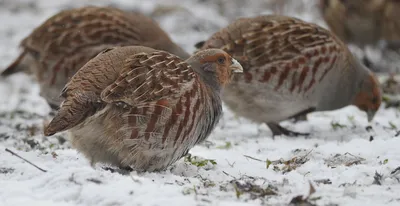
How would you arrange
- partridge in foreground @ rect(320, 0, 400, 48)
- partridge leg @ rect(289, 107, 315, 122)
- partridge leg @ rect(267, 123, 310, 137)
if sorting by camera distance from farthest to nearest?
partridge in foreground @ rect(320, 0, 400, 48)
partridge leg @ rect(289, 107, 315, 122)
partridge leg @ rect(267, 123, 310, 137)

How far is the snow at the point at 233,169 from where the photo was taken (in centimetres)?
361

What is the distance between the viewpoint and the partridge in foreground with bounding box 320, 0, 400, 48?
35.1 ft

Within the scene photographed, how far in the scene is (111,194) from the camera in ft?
11.6

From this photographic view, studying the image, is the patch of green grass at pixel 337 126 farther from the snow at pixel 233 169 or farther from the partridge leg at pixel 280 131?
the partridge leg at pixel 280 131

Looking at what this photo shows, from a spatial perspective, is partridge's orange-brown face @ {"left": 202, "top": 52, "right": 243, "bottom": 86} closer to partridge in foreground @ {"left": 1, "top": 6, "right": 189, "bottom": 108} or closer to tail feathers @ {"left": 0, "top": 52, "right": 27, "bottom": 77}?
partridge in foreground @ {"left": 1, "top": 6, "right": 189, "bottom": 108}

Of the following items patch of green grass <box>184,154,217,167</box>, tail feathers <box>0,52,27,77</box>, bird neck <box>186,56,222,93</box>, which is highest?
bird neck <box>186,56,222,93</box>

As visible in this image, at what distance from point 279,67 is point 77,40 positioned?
201 cm

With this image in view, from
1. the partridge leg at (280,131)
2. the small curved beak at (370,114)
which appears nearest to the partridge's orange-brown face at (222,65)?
the partridge leg at (280,131)

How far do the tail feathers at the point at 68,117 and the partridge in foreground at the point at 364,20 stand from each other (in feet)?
25.0

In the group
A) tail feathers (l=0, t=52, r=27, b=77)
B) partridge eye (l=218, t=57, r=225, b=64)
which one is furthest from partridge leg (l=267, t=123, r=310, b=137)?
tail feathers (l=0, t=52, r=27, b=77)

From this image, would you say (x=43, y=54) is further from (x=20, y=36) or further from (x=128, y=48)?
(x=20, y=36)

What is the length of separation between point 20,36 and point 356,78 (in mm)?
6316

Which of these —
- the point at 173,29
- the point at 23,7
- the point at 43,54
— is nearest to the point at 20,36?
the point at 23,7

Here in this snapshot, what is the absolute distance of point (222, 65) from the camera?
4969mm
